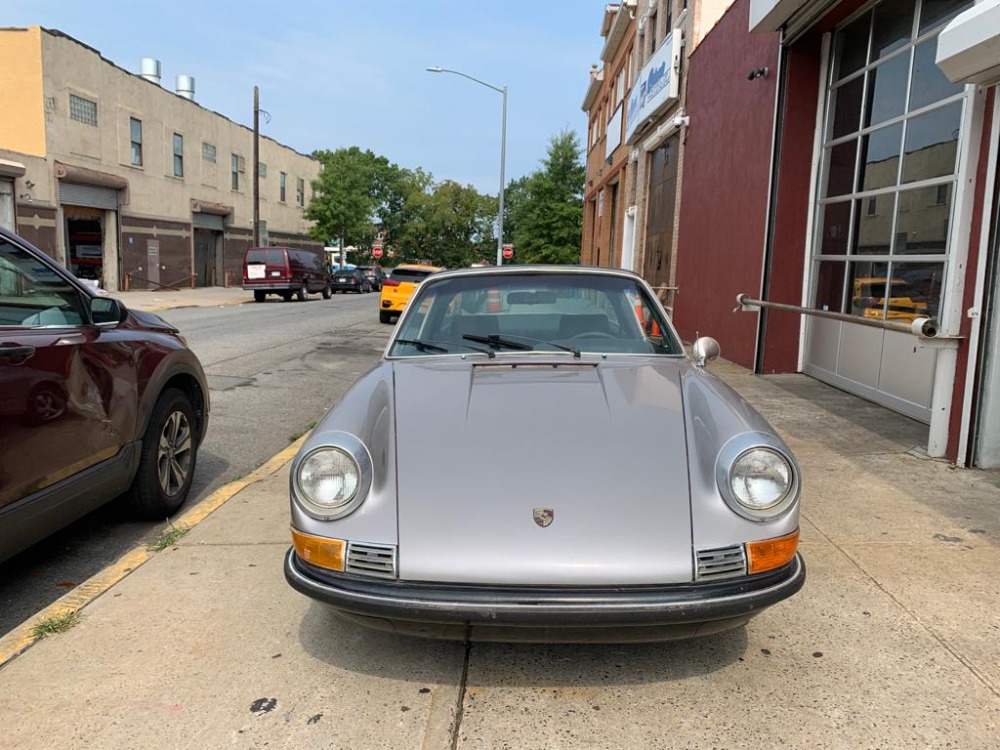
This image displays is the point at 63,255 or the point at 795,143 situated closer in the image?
the point at 795,143

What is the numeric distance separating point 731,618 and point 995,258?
3.76 meters

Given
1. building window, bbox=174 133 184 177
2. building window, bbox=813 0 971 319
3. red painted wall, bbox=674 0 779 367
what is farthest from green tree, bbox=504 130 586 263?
building window, bbox=813 0 971 319

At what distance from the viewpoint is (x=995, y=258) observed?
15.8ft

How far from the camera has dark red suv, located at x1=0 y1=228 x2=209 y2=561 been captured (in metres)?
3.05

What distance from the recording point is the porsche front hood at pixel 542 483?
2.33 meters

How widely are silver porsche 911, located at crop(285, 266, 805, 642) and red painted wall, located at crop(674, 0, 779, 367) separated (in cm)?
718

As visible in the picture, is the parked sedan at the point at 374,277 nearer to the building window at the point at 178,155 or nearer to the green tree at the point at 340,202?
the green tree at the point at 340,202

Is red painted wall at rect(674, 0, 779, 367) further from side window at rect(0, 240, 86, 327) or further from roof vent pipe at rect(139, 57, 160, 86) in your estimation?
roof vent pipe at rect(139, 57, 160, 86)

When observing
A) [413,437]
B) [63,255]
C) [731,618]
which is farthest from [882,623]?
[63,255]

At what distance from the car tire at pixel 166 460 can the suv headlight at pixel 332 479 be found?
6.21 ft

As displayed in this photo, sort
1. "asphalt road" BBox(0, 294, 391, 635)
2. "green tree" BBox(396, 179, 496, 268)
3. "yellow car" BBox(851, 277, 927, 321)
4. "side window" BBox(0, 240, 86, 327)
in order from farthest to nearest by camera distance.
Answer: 1. "green tree" BBox(396, 179, 496, 268)
2. "yellow car" BBox(851, 277, 927, 321)
3. "asphalt road" BBox(0, 294, 391, 635)
4. "side window" BBox(0, 240, 86, 327)

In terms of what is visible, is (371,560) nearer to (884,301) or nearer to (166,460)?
(166,460)

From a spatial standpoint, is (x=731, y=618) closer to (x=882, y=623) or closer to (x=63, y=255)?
(x=882, y=623)

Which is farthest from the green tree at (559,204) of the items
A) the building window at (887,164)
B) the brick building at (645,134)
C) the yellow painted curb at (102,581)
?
the yellow painted curb at (102,581)
